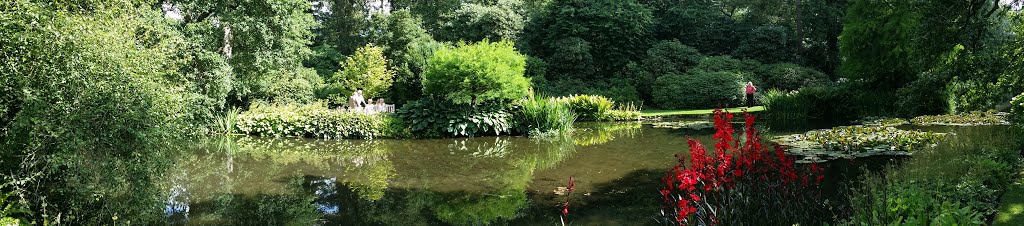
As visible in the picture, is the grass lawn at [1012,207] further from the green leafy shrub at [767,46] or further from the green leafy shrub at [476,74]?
the green leafy shrub at [767,46]

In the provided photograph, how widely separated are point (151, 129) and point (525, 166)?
207 inches

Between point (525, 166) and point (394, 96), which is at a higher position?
point (394, 96)

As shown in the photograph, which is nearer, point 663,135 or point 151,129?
point 151,129

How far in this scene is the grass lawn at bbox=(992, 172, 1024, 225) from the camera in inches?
153

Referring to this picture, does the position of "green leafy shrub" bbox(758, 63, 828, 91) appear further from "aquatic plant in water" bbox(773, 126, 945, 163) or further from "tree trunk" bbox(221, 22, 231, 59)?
"tree trunk" bbox(221, 22, 231, 59)

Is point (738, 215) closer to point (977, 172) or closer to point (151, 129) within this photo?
point (977, 172)

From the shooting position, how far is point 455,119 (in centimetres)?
1348

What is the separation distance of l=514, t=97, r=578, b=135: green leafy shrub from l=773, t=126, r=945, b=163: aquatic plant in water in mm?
5436

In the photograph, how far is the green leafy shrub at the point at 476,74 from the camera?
13.0 m

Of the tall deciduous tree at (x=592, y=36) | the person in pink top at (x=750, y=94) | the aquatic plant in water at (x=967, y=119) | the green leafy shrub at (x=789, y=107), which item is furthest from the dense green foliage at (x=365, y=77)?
the aquatic plant in water at (x=967, y=119)

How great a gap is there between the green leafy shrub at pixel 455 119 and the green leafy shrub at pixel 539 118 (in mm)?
302

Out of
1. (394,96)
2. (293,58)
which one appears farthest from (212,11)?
(394,96)

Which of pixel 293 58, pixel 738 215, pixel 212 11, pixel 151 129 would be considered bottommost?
pixel 738 215

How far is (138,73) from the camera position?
4.93m
